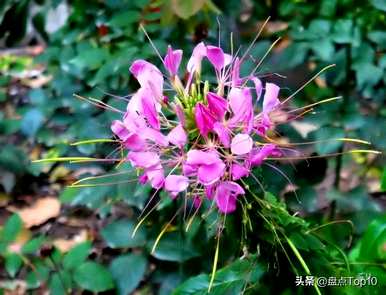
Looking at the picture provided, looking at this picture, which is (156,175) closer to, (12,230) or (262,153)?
(262,153)

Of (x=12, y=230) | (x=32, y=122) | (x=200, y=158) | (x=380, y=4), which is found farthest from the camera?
(x=32, y=122)

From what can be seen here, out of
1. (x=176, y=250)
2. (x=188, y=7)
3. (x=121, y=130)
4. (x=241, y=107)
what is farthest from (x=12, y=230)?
(x=241, y=107)

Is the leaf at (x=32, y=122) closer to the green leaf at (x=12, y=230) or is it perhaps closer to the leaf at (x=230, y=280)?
the green leaf at (x=12, y=230)

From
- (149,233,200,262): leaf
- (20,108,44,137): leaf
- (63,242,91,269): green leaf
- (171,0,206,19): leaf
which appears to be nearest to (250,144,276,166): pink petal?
(171,0,206,19): leaf

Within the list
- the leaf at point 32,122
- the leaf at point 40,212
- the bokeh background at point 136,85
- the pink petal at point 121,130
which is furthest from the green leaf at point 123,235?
the pink petal at point 121,130

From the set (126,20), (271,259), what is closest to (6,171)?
(126,20)

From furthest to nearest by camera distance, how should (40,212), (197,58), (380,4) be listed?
(40,212), (380,4), (197,58)
